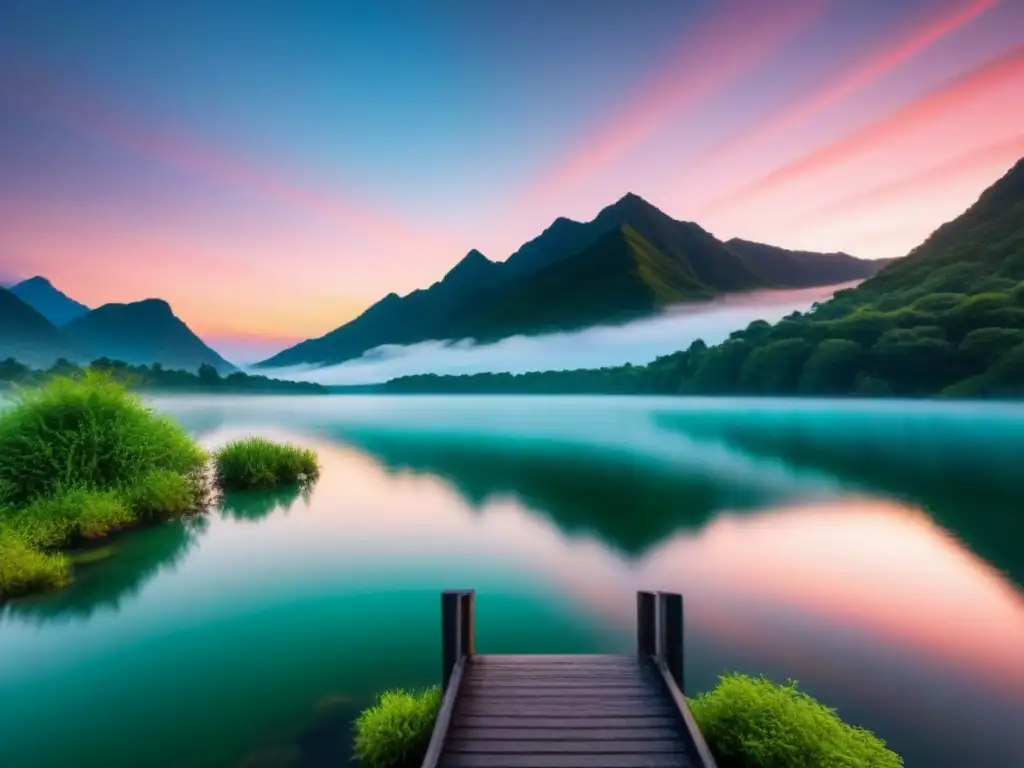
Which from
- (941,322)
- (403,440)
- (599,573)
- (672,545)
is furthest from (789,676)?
(941,322)

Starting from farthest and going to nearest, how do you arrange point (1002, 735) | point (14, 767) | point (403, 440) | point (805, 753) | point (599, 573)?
1. point (403, 440)
2. point (599, 573)
3. point (1002, 735)
4. point (14, 767)
5. point (805, 753)

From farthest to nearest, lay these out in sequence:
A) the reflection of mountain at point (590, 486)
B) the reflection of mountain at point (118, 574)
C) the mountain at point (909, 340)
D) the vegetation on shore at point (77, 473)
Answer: the mountain at point (909, 340), the reflection of mountain at point (590, 486), the vegetation on shore at point (77, 473), the reflection of mountain at point (118, 574)

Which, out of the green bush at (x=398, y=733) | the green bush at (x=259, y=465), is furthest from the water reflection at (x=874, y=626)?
the green bush at (x=259, y=465)

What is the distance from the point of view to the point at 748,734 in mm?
6430

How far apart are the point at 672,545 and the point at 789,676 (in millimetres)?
9625

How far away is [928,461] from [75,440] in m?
53.6

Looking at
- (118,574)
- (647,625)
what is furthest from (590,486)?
(647,625)

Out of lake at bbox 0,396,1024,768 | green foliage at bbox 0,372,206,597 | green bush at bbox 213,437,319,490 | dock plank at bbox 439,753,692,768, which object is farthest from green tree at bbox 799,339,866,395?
dock plank at bbox 439,753,692,768

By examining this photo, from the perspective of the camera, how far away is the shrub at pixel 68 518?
15.4m

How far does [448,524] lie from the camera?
925 inches

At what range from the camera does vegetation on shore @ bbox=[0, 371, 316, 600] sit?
14773 mm

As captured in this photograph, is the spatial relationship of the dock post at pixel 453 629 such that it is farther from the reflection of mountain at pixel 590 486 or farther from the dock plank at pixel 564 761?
the reflection of mountain at pixel 590 486

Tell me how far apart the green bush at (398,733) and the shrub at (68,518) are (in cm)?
1329

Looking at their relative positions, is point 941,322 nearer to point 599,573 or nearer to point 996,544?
point 996,544
